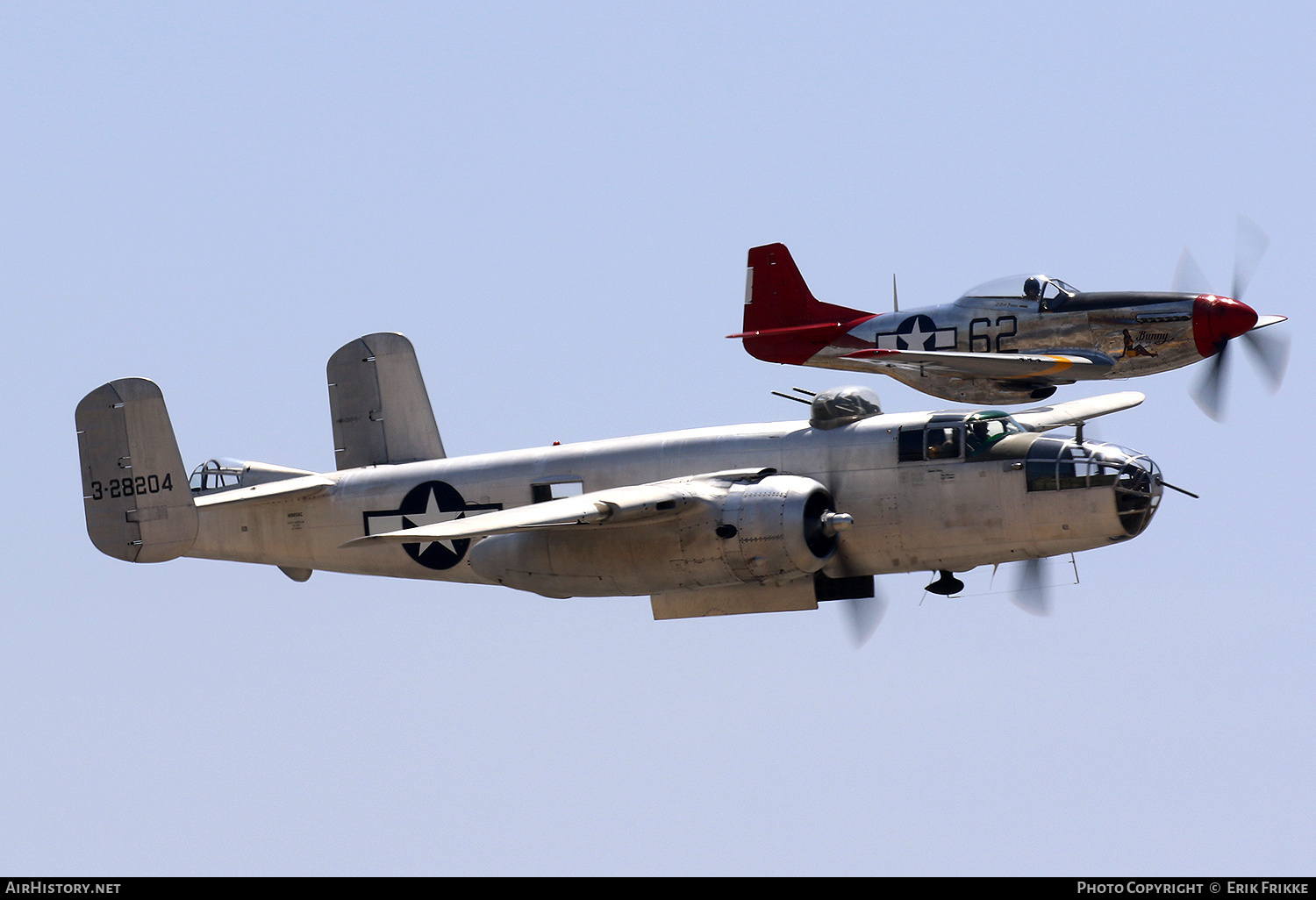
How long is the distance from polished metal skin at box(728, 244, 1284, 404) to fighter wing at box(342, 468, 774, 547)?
189 inches

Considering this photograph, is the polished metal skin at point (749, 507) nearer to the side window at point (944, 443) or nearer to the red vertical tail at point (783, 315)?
the side window at point (944, 443)

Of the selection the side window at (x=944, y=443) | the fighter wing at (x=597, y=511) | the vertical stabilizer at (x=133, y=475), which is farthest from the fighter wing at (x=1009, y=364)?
the vertical stabilizer at (x=133, y=475)

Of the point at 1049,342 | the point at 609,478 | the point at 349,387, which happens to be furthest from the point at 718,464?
the point at 349,387

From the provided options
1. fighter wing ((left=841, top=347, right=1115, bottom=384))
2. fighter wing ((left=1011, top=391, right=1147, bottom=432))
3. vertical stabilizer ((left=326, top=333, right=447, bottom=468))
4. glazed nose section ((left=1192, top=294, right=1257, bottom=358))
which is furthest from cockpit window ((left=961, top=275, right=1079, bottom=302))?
vertical stabilizer ((left=326, top=333, right=447, bottom=468))

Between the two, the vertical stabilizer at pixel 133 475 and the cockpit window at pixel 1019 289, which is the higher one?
the cockpit window at pixel 1019 289

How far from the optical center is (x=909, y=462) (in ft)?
89.4

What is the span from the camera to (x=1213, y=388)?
31.0 m

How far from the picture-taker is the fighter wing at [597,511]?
26.0 meters

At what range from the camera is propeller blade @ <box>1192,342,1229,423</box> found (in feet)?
101

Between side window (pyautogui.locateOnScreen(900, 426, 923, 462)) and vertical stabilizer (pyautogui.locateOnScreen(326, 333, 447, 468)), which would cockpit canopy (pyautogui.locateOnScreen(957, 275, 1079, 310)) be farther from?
vertical stabilizer (pyautogui.locateOnScreen(326, 333, 447, 468))

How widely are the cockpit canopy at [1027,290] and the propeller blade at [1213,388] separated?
247 centimetres

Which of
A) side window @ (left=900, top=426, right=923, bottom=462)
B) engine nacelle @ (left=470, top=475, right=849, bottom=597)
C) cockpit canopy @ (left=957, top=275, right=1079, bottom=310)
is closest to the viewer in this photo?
engine nacelle @ (left=470, top=475, right=849, bottom=597)

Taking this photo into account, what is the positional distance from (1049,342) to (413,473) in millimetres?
10463
